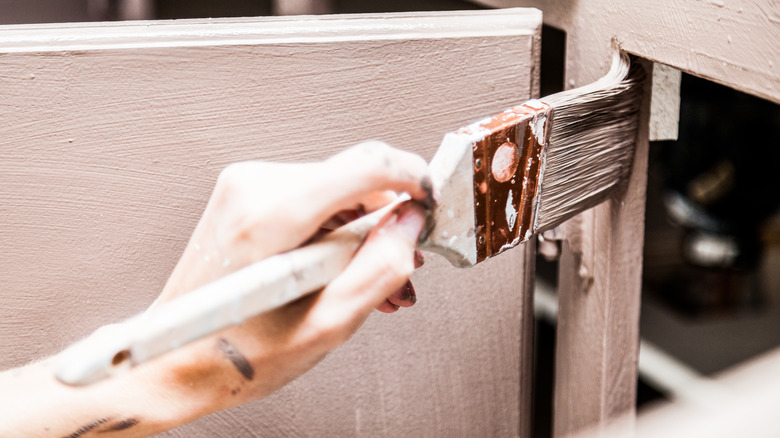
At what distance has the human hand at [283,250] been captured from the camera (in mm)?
357

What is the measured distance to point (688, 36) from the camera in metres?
0.46

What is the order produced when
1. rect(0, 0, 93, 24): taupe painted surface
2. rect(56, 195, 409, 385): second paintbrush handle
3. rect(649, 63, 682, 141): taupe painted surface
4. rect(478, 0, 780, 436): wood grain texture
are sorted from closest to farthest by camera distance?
rect(56, 195, 409, 385): second paintbrush handle → rect(478, 0, 780, 436): wood grain texture → rect(649, 63, 682, 141): taupe painted surface → rect(0, 0, 93, 24): taupe painted surface

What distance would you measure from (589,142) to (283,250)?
276 millimetres

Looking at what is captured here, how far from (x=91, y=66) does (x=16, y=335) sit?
22 centimetres

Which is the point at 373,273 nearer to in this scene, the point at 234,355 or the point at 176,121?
the point at 234,355

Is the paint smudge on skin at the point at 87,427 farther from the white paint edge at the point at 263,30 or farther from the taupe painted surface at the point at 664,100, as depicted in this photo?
the taupe painted surface at the point at 664,100

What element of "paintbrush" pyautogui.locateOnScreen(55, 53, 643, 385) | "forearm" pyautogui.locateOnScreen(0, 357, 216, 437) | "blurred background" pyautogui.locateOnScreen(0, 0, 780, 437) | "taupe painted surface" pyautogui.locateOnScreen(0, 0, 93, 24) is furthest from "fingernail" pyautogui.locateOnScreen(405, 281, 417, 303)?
"taupe painted surface" pyautogui.locateOnScreen(0, 0, 93, 24)

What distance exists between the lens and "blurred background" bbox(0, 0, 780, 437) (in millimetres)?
984

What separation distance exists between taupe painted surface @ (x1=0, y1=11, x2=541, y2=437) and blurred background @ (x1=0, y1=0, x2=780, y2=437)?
413 millimetres

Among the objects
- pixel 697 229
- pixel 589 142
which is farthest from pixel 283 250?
pixel 697 229

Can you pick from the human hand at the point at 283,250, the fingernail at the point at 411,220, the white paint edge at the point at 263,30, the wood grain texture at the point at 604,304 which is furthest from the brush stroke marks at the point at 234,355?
the wood grain texture at the point at 604,304

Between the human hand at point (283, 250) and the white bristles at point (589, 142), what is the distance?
0.50ft

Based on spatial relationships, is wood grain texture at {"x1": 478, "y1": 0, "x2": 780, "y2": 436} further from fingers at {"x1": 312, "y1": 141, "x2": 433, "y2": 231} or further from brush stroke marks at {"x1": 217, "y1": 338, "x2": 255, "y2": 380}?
brush stroke marks at {"x1": 217, "y1": 338, "x2": 255, "y2": 380}

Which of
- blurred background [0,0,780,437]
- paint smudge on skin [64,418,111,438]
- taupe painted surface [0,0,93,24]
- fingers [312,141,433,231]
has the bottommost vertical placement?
blurred background [0,0,780,437]
